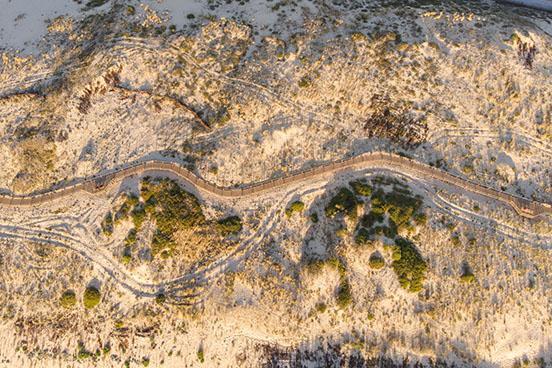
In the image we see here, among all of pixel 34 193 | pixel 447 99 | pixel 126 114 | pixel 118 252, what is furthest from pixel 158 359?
pixel 447 99

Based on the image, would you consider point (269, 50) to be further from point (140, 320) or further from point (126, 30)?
point (140, 320)

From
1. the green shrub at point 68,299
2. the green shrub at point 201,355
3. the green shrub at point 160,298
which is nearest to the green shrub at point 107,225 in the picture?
the green shrub at point 68,299

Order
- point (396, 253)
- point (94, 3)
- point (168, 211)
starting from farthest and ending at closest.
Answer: point (94, 3) → point (168, 211) → point (396, 253)

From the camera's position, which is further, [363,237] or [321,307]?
[363,237]

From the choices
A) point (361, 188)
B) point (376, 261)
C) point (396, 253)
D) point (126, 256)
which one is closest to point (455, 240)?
point (396, 253)

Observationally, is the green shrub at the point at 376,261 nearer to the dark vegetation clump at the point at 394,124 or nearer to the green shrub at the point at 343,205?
the green shrub at the point at 343,205

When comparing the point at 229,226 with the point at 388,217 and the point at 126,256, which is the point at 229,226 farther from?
the point at 388,217
